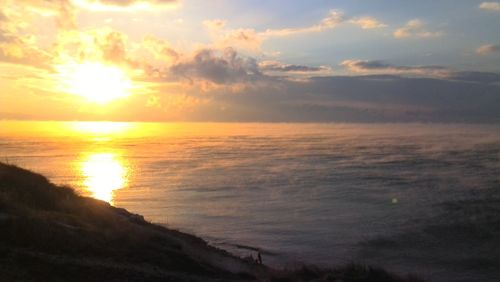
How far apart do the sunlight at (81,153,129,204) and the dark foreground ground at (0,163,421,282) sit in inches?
908

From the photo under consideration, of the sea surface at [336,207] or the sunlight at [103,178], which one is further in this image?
the sunlight at [103,178]

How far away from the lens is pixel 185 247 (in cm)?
2139

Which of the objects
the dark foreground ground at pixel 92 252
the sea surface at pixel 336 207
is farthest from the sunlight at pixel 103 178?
the dark foreground ground at pixel 92 252

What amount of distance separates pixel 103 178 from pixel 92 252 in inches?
1965

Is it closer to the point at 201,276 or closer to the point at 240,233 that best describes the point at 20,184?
the point at 201,276

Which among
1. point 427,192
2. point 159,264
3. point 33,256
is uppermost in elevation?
point 33,256

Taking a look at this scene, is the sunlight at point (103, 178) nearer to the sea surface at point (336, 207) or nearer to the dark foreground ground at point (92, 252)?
the sea surface at point (336, 207)

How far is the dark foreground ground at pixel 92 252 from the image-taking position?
44.7 ft

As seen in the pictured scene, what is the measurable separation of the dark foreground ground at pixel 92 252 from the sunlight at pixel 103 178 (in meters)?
23.1

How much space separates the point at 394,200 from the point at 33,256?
106 ft

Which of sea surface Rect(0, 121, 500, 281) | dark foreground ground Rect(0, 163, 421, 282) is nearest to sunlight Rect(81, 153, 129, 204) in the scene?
sea surface Rect(0, 121, 500, 281)

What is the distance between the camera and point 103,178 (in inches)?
2514

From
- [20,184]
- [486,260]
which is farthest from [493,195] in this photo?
[20,184]

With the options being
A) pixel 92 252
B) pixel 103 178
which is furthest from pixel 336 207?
pixel 103 178
